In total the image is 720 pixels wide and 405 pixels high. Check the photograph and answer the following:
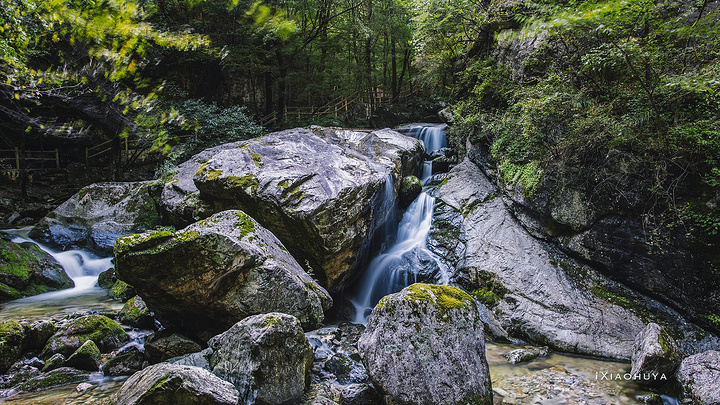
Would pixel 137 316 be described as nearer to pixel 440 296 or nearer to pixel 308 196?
pixel 308 196

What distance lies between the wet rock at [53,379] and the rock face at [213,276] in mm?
1187

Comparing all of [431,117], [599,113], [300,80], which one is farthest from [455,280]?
[300,80]

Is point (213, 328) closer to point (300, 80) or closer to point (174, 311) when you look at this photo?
point (174, 311)

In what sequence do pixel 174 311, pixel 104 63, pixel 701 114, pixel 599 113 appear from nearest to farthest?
pixel 104 63, pixel 174 311, pixel 701 114, pixel 599 113

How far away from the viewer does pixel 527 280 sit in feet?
24.4

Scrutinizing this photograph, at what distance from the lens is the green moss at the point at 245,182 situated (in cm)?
745

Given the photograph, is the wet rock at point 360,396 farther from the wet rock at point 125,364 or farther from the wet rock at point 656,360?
the wet rock at point 656,360

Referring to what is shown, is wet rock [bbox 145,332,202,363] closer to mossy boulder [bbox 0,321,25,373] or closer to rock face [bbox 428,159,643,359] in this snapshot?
mossy boulder [bbox 0,321,25,373]

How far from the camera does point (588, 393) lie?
4.72 meters

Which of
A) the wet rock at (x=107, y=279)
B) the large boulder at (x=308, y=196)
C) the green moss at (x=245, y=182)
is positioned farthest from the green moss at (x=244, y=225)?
the wet rock at (x=107, y=279)

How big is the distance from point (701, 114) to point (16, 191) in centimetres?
2357

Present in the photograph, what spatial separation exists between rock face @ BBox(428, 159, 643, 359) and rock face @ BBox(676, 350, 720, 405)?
1.32 metres

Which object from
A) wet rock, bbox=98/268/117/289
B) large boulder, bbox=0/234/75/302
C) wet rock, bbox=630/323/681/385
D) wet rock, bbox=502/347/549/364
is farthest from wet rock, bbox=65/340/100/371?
wet rock, bbox=630/323/681/385

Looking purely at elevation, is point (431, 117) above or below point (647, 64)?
above
